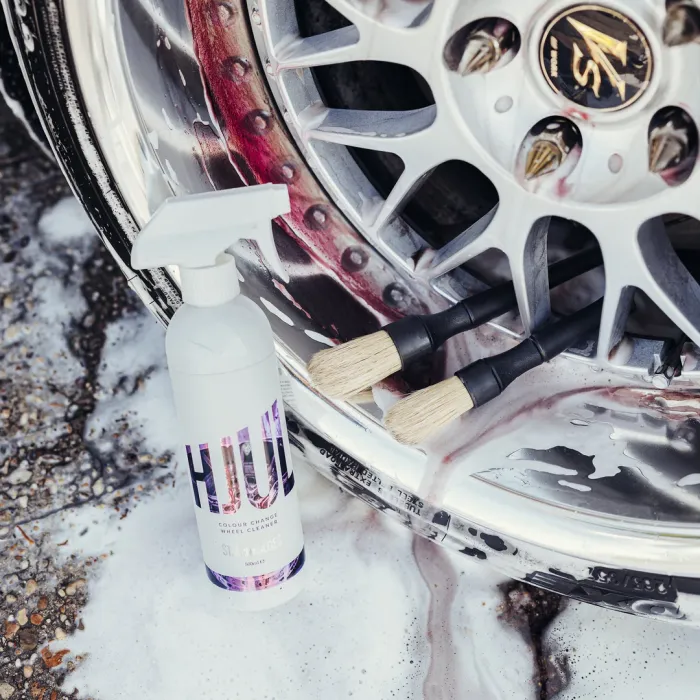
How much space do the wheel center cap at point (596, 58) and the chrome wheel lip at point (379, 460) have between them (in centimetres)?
36

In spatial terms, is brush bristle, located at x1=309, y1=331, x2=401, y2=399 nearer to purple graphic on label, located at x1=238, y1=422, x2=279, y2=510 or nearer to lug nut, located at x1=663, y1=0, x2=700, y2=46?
purple graphic on label, located at x1=238, y1=422, x2=279, y2=510

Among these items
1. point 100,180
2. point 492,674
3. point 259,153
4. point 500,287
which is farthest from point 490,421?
point 100,180

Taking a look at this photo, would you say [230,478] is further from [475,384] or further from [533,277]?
[533,277]

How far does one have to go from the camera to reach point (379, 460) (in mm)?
928

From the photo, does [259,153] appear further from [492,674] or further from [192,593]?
[492,674]

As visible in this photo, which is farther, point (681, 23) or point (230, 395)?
point (230, 395)

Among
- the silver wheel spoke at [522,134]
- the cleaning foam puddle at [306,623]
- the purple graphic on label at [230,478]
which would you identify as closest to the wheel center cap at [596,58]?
the silver wheel spoke at [522,134]

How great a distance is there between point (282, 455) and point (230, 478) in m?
0.06

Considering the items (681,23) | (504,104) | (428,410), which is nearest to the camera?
(681,23)

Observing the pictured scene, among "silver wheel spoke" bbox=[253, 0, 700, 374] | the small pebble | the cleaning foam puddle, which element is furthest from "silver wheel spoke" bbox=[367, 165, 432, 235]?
the small pebble

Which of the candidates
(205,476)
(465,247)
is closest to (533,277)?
(465,247)

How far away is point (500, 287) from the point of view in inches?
35.2

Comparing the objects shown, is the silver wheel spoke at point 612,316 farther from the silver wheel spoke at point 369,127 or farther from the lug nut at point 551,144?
the silver wheel spoke at point 369,127

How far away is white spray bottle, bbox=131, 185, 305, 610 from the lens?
0.71 m
